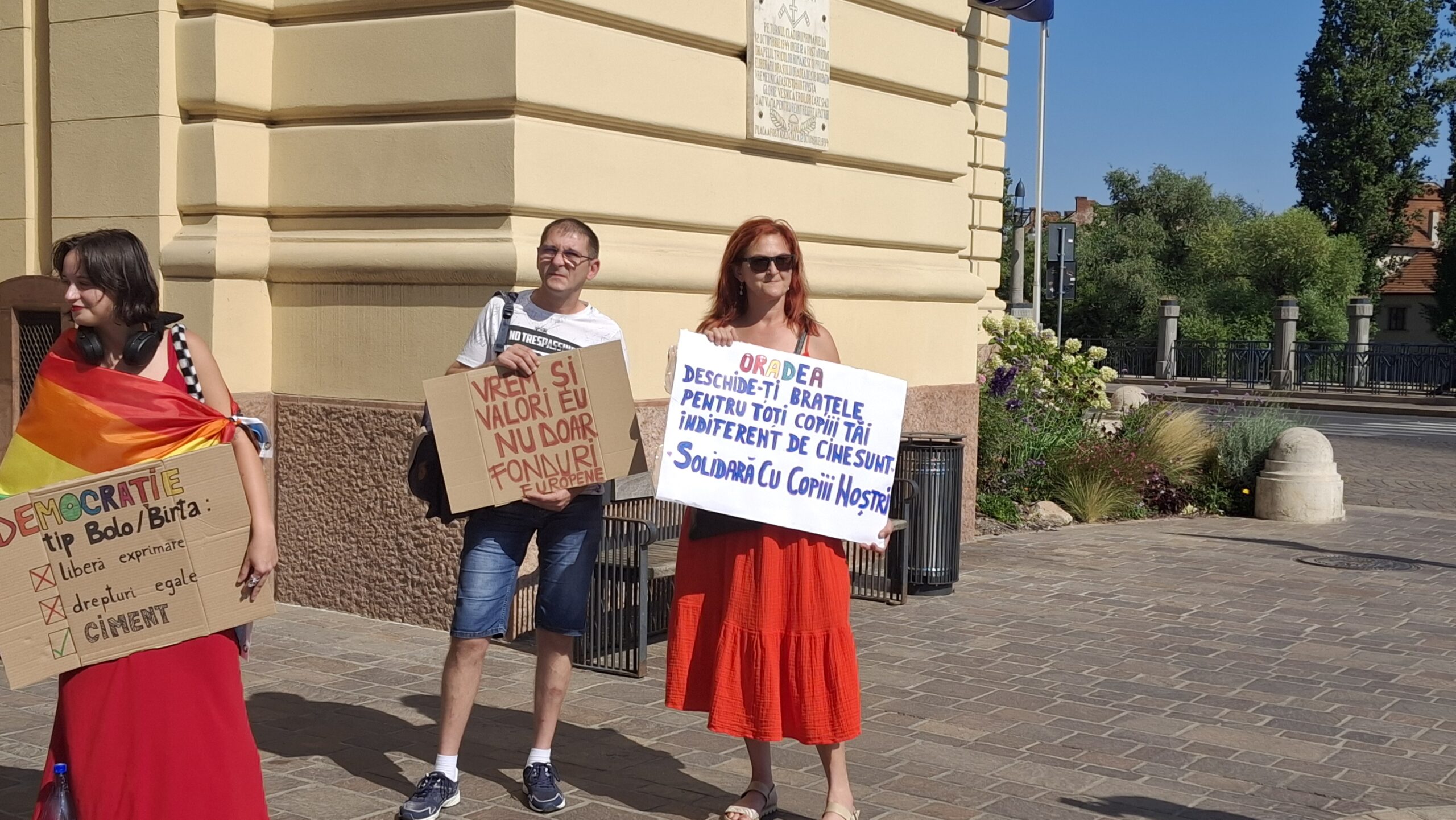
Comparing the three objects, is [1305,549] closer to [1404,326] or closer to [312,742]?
[312,742]

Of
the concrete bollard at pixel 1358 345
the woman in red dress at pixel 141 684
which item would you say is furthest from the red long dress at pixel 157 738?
the concrete bollard at pixel 1358 345

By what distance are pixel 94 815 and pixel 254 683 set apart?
112 inches

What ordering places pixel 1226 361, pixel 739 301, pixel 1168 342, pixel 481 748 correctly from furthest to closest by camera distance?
pixel 1168 342 < pixel 1226 361 < pixel 481 748 < pixel 739 301

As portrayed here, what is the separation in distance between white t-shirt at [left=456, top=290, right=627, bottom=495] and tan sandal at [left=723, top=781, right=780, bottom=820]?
113cm

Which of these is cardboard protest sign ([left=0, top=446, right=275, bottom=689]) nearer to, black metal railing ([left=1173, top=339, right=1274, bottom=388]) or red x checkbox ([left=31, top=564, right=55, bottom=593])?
red x checkbox ([left=31, top=564, right=55, bottom=593])

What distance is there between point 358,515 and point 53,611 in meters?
4.20

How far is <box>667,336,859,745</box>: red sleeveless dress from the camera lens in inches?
185

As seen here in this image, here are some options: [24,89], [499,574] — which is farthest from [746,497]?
[24,89]

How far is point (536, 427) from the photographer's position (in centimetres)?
491

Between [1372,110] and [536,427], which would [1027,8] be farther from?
[1372,110]

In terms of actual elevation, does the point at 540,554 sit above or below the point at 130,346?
below

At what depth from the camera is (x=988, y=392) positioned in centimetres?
1441

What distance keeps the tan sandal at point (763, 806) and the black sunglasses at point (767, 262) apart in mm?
1673

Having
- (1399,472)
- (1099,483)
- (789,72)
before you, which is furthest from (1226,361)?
(789,72)
